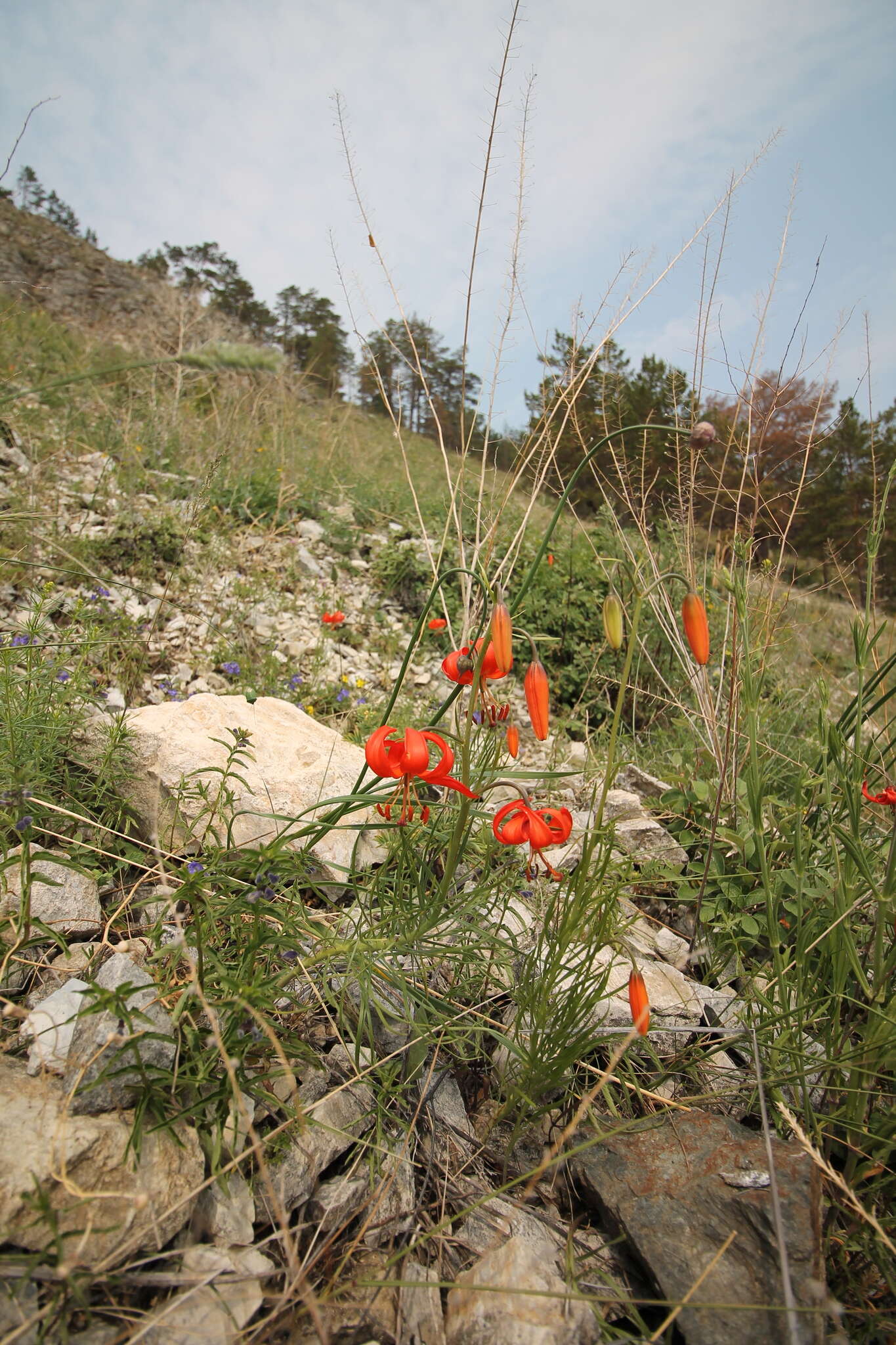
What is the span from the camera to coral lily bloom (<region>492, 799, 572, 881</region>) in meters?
1.12

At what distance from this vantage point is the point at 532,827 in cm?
112

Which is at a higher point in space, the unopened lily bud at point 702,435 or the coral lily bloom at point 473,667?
the unopened lily bud at point 702,435

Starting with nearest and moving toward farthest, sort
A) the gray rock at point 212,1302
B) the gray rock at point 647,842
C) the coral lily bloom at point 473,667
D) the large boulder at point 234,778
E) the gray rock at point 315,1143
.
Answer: the gray rock at point 212,1302 → the gray rock at point 315,1143 → the coral lily bloom at point 473,667 → the large boulder at point 234,778 → the gray rock at point 647,842

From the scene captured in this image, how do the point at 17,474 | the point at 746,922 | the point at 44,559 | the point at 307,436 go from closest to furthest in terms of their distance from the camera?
the point at 746,922, the point at 44,559, the point at 17,474, the point at 307,436

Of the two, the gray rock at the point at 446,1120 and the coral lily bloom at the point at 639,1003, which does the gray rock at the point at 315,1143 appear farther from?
the coral lily bloom at the point at 639,1003

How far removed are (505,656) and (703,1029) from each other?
91 centimetres

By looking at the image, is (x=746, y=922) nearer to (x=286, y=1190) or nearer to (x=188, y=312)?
(x=286, y=1190)

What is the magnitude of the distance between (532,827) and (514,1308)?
706 mm

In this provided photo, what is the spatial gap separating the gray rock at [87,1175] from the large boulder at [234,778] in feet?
1.82

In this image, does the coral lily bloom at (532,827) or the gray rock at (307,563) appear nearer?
the coral lily bloom at (532,827)

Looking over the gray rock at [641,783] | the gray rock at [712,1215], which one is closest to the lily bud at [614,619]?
the gray rock at [712,1215]

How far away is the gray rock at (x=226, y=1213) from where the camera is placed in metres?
0.95

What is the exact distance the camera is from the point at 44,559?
2801 mm

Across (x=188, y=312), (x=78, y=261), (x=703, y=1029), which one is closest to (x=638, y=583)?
(x=703, y=1029)
